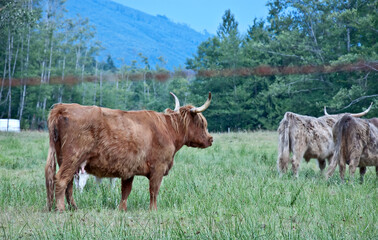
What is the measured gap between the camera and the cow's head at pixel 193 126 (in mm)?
7234

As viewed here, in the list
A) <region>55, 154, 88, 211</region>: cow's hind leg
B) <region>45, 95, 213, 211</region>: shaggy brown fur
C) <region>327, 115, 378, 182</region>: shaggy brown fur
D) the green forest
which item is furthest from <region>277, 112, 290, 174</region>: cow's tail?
the green forest

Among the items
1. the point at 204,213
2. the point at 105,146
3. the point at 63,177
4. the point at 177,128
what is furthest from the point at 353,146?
the point at 63,177

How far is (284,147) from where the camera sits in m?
10.4

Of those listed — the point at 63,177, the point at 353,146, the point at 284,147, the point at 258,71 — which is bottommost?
the point at 63,177

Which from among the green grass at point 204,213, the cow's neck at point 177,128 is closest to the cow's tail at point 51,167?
the green grass at point 204,213

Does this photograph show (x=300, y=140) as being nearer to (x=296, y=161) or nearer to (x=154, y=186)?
(x=296, y=161)

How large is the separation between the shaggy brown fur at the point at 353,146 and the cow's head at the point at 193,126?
3212 mm

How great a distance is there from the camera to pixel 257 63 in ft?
155

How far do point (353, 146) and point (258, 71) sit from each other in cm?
3823

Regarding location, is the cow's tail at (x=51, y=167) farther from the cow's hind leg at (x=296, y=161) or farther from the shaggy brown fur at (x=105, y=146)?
the cow's hind leg at (x=296, y=161)

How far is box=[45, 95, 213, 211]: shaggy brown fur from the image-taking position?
18.9 ft

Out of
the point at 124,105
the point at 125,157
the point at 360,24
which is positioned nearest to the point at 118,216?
the point at 125,157

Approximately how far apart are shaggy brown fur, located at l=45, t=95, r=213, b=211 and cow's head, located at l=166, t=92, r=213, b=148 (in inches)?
21.2

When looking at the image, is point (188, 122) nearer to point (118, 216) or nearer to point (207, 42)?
point (118, 216)
